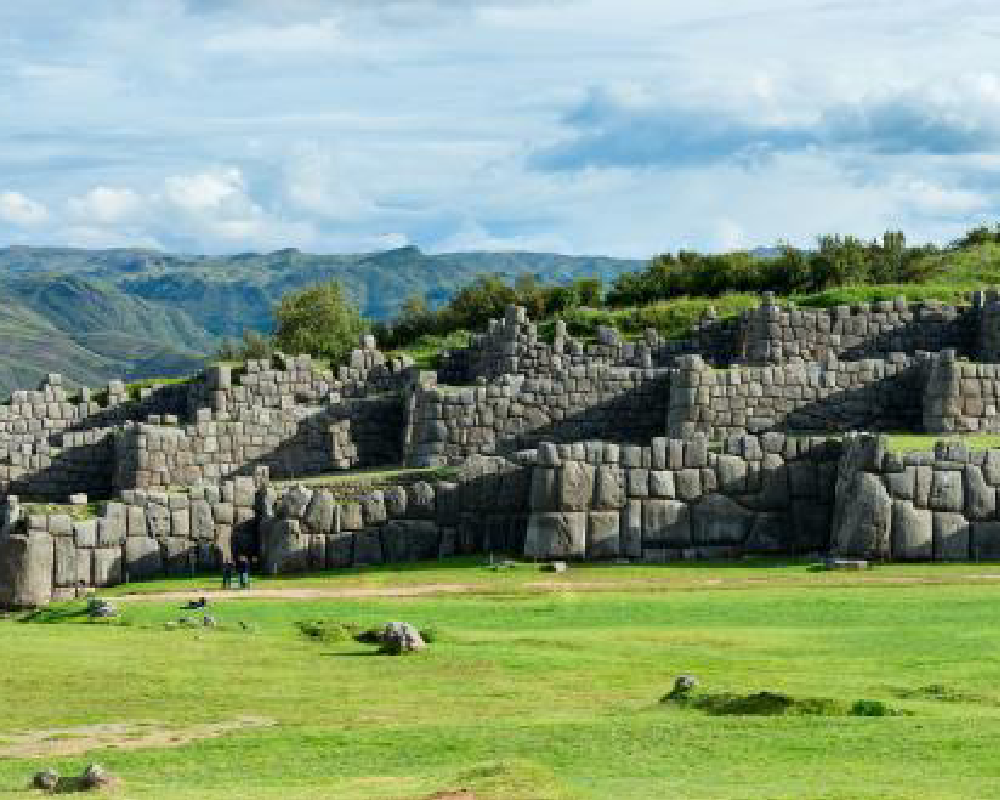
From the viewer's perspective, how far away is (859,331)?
158ft

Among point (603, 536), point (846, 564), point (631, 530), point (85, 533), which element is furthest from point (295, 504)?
point (846, 564)

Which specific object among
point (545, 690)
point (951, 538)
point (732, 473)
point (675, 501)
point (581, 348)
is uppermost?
point (581, 348)

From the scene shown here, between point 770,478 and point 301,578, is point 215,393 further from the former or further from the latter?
point 770,478

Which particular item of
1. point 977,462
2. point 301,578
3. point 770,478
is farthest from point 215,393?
point 977,462

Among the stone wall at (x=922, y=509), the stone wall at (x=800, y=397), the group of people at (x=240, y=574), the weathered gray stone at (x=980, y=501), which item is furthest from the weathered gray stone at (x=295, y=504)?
the weathered gray stone at (x=980, y=501)

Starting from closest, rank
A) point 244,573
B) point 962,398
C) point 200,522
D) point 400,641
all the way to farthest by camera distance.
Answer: point 400,641
point 244,573
point 200,522
point 962,398

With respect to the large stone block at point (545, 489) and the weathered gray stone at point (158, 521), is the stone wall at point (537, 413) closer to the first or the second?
the large stone block at point (545, 489)

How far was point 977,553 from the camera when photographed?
31766 mm

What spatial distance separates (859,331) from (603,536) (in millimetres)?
17178

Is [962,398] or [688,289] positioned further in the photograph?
[688,289]

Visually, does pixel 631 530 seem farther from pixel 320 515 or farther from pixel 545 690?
pixel 545 690

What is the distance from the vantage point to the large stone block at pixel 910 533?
3170 cm

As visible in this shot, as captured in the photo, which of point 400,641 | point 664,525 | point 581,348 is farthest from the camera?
point 581,348

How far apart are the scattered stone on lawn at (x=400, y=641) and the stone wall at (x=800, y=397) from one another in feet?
63.2
